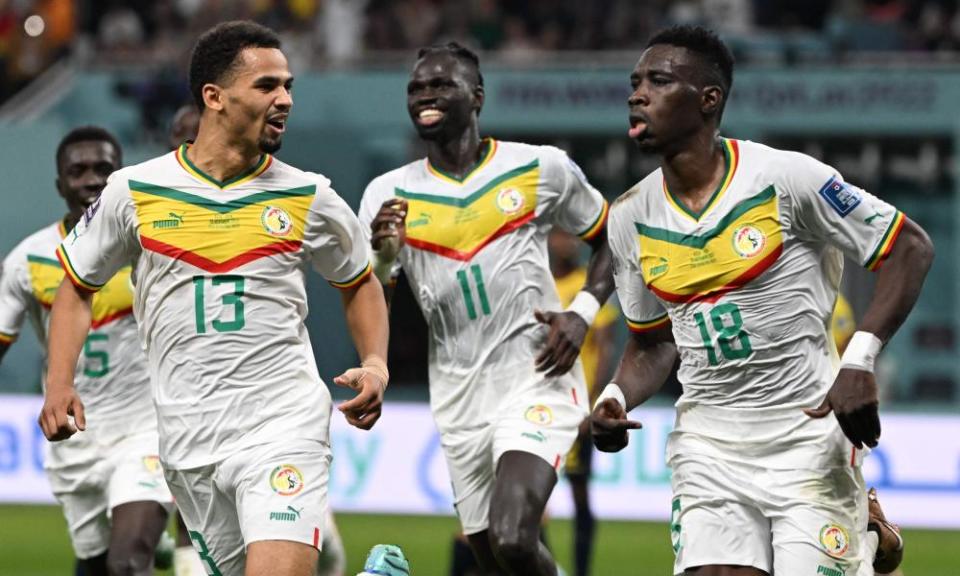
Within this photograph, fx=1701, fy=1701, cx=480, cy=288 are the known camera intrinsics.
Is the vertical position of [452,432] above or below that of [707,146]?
below

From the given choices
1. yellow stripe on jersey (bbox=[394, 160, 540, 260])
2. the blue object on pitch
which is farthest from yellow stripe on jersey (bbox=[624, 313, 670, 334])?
yellow stripe on jersey (bbox=[394, 160, 540, 260])

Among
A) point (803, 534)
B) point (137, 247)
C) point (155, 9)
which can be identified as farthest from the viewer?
point (155, 9)

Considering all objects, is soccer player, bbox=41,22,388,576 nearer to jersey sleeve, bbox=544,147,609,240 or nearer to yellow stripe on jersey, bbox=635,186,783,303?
yellow stripe on jersey, bbox=635,186,783,303

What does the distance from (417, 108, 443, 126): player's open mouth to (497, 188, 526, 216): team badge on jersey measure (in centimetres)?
46

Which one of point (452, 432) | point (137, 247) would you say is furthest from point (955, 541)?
point (137, 247)

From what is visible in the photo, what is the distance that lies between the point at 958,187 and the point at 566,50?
5025 mm

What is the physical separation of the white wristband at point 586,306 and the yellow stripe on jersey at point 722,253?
1.52m

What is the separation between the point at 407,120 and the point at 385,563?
14.4 m

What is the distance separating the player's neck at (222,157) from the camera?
20.4 ft

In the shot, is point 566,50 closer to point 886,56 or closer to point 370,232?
point 886,56

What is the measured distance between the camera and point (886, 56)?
65.7ft

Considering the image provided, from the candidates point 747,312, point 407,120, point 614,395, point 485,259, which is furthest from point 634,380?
point 407,120

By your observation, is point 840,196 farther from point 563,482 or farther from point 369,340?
point 563,482

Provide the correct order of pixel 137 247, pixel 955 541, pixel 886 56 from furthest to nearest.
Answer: pixel 886 56, pixel 955 541, pixel 137 247
